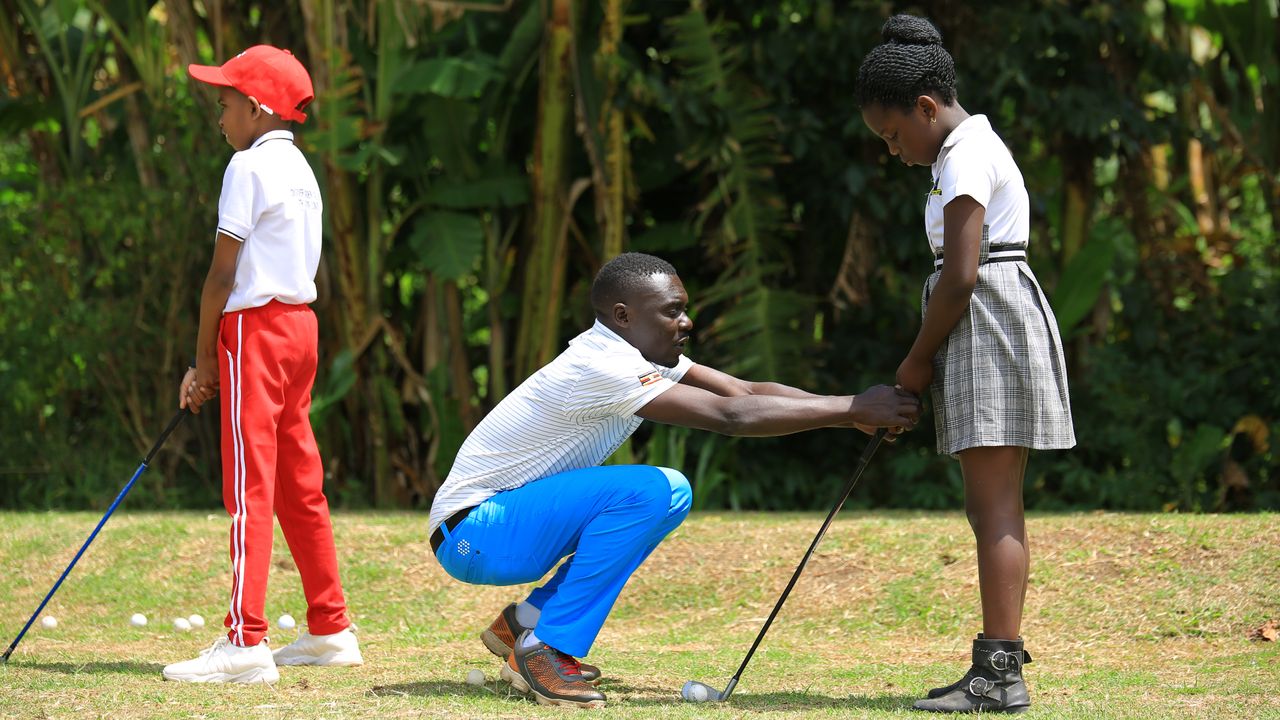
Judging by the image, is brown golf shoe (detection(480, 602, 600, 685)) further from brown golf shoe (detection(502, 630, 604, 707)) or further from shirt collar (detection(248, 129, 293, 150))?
shirt collar (detection(248, 129, 293, 150))

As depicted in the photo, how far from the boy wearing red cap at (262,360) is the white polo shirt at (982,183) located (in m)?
1.91

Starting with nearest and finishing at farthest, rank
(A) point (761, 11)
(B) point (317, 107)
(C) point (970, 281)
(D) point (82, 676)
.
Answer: (C) point (970, 281)
(D) point (82, 676)
(B) point (317, 107)
(A) point (761, 11)

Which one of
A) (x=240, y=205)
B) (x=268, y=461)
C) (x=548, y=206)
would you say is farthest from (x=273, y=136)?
(x=548, y=206)

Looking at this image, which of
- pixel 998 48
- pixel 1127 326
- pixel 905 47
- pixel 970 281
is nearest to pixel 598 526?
pixel 970 281

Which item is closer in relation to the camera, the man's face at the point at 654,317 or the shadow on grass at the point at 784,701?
the shadow on grass at the point at 784,701

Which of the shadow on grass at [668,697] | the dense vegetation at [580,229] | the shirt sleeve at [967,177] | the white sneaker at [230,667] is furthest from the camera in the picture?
the dense vegetation at [580,229]

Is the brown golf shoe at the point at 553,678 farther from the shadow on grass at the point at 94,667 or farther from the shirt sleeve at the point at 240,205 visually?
the shirt sleeve at the point at 240,205

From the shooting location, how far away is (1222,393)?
8.67m

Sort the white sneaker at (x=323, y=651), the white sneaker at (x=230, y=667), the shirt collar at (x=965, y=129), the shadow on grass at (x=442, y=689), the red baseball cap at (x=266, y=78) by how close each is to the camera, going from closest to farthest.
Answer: the shirt collar at (x=965, y=129) < the shadow on grass at (x=442, y=689) < the white sneaker at (x=230, y=667) < the red baseball cap at (x=266, y=78) < the white sneaker at (x=323, y=651)

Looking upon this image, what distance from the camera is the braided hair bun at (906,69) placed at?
12.3 feet

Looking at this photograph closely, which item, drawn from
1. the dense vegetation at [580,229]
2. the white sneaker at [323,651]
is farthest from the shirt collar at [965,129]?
the dense vegetation at [580,229]

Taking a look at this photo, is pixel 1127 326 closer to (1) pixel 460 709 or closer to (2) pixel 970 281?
(2) pixel 970 281

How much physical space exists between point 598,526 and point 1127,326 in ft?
20.9

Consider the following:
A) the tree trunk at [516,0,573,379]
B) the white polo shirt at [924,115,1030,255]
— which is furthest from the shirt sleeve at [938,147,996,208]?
the tree trunk at [516,0,573,379]
